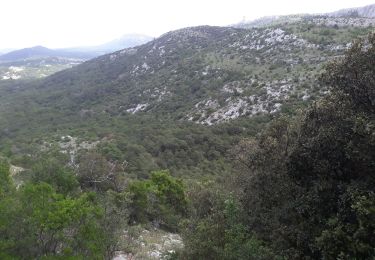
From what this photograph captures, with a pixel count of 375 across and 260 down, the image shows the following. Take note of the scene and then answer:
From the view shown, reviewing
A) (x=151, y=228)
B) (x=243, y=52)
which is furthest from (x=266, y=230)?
(x=243, y=52)

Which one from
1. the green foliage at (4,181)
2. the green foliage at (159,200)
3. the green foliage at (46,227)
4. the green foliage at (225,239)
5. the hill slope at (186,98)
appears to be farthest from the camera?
the hill slope at (186,98)

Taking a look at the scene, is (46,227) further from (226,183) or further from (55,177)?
(226,183)

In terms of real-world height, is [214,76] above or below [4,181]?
below

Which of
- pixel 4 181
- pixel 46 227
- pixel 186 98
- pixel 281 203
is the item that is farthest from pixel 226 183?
pixel 186 98

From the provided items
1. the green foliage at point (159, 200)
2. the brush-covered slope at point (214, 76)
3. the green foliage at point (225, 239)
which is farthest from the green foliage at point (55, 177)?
the brush-covered slope at point (214, 76)

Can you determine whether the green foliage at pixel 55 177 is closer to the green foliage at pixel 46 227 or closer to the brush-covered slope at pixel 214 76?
the green foliage at pixel 46 227

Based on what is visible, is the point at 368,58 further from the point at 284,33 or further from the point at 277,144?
the point at 284,33

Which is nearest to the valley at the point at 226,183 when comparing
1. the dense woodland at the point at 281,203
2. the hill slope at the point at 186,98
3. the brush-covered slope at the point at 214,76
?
the dense woodland at the point at 281,203

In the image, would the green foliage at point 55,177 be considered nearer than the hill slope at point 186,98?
Yes

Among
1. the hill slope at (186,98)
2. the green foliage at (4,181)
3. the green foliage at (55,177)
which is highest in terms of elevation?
the green foliage at (4,181)

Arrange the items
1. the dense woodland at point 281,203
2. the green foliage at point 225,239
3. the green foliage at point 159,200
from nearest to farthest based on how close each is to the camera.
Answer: the dense woodland at point 281,203, the green foliage at point 225,239, the green foliage at point 159,200

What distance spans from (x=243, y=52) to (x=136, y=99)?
67.0 feet

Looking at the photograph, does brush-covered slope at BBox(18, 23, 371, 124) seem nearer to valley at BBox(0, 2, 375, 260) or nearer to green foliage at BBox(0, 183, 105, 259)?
valley at BBox(0, 2, 375, 260)

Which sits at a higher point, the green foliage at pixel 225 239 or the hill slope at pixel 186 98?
the green foliage at pixel 225 239
